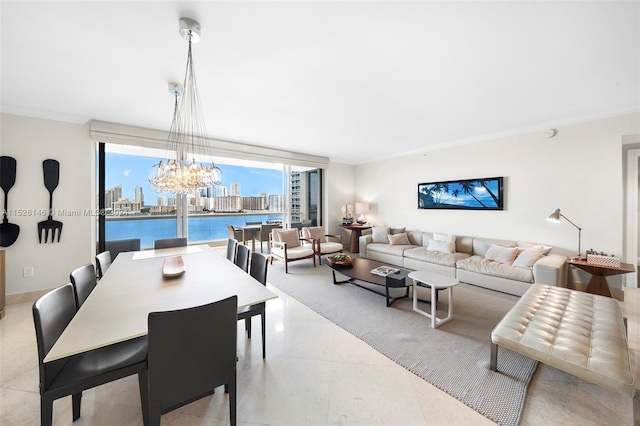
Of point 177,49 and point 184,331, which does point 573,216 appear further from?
point 177,49

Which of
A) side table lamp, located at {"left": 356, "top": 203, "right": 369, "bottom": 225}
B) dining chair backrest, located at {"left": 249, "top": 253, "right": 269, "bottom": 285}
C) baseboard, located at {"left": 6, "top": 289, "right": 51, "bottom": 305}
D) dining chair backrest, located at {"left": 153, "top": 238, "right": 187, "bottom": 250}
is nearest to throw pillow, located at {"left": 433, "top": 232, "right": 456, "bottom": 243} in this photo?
side table lamp, located at {"left": 356, "top": 203, "right": 369, "bottom": 225}

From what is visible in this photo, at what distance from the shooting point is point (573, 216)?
11.7ft

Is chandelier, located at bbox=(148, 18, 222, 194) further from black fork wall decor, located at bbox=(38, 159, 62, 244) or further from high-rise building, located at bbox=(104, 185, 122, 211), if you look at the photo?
black fork wall decor, located at bbox=(38, 159, 62, 244)

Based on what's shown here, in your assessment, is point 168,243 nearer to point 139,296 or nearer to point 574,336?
point 139,296

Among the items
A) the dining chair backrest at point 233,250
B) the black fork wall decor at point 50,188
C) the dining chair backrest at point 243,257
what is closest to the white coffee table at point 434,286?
the dining chair backrest at point 243,257

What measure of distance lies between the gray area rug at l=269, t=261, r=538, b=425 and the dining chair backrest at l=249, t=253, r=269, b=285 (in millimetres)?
1007

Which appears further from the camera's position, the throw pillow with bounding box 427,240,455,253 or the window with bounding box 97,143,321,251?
the throw pillow with bounding box 427,240,455,253

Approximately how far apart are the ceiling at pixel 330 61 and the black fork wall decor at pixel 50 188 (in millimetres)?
680

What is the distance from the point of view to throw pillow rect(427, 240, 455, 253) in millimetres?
4414

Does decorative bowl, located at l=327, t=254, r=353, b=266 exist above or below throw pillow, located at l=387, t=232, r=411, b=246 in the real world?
below

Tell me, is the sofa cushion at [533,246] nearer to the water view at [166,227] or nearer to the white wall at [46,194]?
the water view at [166,227]

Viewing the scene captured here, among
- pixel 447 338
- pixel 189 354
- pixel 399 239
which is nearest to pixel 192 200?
pixel 189 354

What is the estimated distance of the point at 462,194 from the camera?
4777 millimetres

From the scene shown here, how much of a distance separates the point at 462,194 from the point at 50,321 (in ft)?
18.4
